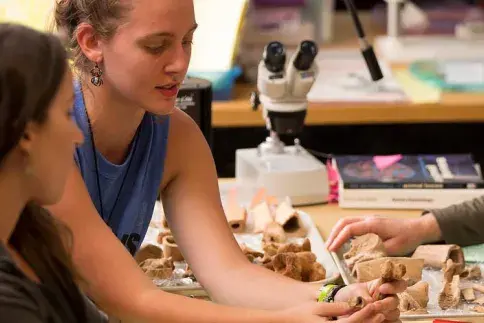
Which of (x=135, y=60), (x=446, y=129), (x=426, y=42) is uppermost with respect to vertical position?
(x=135, y=60)

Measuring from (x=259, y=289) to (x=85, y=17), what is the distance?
0.53m

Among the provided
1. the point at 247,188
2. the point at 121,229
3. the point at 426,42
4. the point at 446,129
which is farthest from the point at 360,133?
the point at 121,229

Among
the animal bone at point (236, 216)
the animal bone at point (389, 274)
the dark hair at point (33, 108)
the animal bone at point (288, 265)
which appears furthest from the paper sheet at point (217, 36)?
the dark hair at point (33, 108)

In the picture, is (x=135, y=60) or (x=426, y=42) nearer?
(x=135, y=60)

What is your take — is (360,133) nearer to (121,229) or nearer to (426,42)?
(426,42)

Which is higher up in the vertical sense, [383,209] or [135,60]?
[135,60]

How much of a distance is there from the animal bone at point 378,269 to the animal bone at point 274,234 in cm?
23

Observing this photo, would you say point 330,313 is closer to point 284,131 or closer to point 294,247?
point 294,247

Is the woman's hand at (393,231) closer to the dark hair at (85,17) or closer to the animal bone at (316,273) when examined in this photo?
the animal bone at (316,273)

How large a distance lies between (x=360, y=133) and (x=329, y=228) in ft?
3.51

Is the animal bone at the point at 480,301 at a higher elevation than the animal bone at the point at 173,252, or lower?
lower

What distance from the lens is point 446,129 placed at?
3.07 metres

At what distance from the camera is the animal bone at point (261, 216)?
6.63 ft

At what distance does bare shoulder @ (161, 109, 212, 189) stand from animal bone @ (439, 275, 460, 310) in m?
0.48
